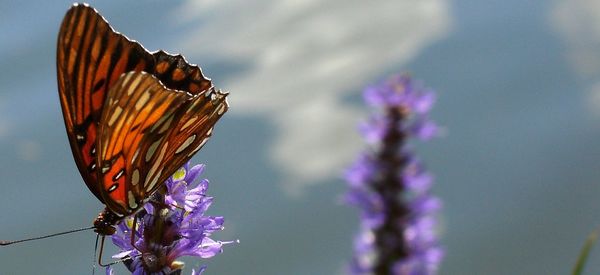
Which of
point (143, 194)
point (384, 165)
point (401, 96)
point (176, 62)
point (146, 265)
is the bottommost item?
point (146, 265)

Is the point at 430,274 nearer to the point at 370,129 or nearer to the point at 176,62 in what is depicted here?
the point at 370,129

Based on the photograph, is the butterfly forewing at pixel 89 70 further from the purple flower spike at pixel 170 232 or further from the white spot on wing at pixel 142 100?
the purple flower spike at pixel 170 232

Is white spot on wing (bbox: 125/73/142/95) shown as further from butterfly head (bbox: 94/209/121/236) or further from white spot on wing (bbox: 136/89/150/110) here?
butterfly head (bbox: 94/209/121/236)

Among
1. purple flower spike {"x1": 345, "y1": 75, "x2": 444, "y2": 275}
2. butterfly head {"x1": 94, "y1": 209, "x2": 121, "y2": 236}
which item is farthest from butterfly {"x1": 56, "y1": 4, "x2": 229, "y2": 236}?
purple flower spike {"x1": 345, "y1": 75, "x2": 444, "y2": 275}

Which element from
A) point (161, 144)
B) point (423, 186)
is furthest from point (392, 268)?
point (161, 144)

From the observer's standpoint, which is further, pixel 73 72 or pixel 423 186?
pixel 423 186
